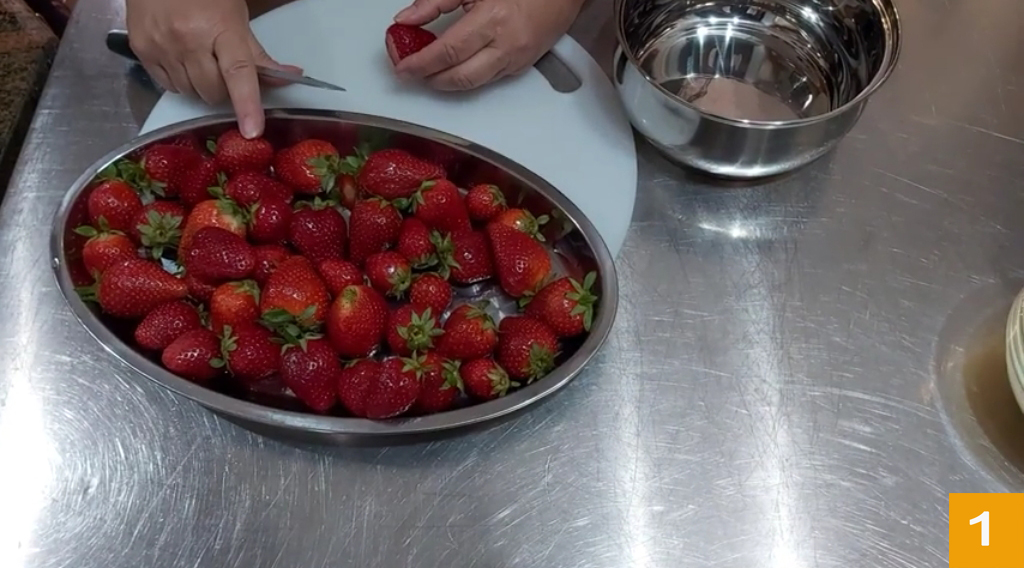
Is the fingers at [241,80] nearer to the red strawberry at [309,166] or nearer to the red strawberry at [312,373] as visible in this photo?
the red strawberry at [309,166]

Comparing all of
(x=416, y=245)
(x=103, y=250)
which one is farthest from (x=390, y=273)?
(x=103, y=250)

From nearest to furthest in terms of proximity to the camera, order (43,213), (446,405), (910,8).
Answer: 1. (446,405)
2. (43,213)
3. (910,8)

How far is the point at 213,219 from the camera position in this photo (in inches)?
30.5

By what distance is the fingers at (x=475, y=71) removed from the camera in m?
0.88

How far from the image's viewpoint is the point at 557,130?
3.01 ft

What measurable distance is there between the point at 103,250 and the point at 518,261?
34 centimetres

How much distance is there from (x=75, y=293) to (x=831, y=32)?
76 centimetres

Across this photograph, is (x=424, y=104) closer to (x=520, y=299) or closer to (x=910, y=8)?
(x=520, y=299)

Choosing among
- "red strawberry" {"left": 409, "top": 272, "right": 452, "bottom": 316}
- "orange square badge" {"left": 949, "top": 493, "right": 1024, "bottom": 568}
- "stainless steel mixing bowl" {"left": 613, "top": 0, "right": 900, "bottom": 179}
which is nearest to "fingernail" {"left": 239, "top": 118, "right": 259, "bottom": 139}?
"red strawberry" {"left": 409, "top": 272, "right": 452, "bottom": 316}

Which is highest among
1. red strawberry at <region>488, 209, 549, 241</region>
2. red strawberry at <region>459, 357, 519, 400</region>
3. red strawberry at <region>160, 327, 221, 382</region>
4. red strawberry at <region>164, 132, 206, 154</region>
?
red strawberry at <region>164, 132, 206, 154</region>

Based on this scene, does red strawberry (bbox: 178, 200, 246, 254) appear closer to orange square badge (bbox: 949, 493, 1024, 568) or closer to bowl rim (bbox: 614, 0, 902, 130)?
bowl rim (bbox: 614, 0, 902, 130)

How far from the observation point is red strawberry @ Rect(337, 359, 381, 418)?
69 centimetres

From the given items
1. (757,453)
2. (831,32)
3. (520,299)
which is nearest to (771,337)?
(757,453)

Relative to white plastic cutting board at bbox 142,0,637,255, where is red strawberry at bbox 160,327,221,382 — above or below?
below
